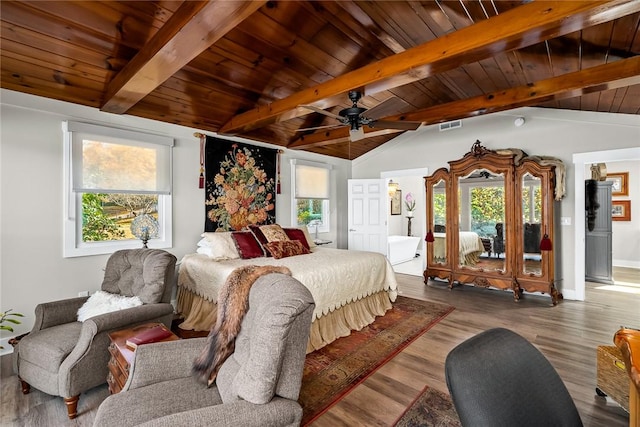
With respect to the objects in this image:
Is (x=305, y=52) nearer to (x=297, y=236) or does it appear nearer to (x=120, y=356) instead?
(x=297, y=236)

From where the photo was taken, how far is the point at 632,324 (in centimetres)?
330

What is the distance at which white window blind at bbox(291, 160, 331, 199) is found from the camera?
210 inches

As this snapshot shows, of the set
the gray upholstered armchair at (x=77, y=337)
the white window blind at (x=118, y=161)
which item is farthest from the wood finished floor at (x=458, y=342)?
the white window blind at (x=118, y=161)

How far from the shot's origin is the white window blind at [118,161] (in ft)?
10.0

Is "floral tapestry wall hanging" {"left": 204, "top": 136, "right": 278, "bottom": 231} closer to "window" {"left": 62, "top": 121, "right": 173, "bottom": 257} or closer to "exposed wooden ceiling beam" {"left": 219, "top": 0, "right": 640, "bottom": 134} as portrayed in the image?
"window" {"left": 62, "top": 121, "right": 173, "bottom": 257}

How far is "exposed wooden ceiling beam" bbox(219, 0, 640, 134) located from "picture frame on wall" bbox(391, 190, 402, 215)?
18.6ft

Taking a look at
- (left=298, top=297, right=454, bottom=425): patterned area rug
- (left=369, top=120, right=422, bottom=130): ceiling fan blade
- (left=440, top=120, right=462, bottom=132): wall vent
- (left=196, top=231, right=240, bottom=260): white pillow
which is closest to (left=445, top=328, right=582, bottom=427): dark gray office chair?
(left=298, top=297, right=454, bottom=425): patterned area rug

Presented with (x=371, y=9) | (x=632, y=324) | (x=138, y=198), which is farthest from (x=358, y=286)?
(x=632, y=324)

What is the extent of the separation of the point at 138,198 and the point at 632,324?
5.94m

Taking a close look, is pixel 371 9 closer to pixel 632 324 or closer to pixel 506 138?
pixel 506 138

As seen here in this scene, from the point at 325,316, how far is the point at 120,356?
178 centimetres

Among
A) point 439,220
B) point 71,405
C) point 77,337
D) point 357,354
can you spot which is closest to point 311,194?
point 439,220

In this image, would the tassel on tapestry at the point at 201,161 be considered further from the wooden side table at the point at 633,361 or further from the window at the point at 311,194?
the wooden side table at the point at 633,361

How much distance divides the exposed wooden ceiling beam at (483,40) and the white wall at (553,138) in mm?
3131
